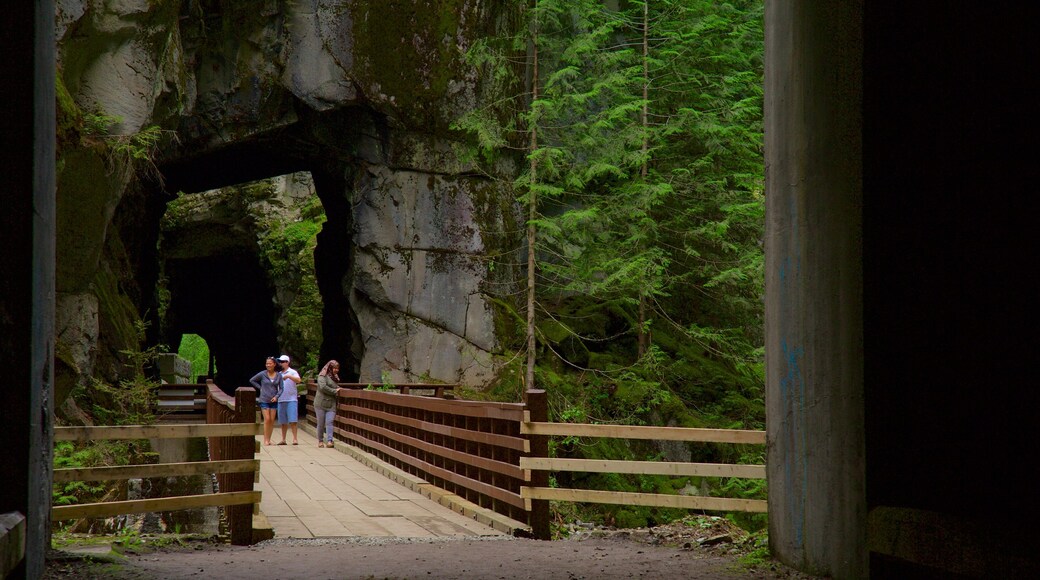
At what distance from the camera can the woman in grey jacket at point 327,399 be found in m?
18.1

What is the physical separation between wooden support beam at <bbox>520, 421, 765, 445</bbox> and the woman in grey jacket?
31.1 ft

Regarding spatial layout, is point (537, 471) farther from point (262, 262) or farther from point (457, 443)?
point (262, 262)

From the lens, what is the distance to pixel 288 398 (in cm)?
1823

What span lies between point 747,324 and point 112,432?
17922mm

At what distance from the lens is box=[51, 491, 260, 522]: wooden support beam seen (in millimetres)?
7156

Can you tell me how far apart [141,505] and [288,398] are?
34.9 feet

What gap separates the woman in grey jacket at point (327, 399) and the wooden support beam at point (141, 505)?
9.53 m

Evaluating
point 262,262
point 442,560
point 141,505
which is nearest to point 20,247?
point 141,505

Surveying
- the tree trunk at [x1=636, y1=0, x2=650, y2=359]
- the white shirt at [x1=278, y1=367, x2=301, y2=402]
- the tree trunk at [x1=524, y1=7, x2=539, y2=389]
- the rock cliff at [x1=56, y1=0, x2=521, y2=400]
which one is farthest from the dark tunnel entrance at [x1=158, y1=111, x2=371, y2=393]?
the tree trunk at [x1=636, y1=0, x2=650, y2=359]

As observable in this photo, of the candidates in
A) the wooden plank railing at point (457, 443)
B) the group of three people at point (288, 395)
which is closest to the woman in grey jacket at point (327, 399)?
the group of three people at point (288, 395)

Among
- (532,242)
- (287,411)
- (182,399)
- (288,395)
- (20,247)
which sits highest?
(532,242)

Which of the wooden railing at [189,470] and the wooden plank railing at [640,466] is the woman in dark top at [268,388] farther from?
the wooden plank railing at [640,466]

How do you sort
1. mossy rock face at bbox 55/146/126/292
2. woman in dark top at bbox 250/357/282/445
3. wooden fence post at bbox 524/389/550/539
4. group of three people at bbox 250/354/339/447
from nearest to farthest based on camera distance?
wooden fence post at bbox 524/389/550/539
mossy rock face at bbox 55/146/126/292
woman in dark top at bbox 250/357/282/445
group of three people at bbox 250/354/339/447

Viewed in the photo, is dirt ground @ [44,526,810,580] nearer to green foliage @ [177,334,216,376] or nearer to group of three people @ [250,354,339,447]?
group of three people @ [250,354,339,447]
